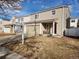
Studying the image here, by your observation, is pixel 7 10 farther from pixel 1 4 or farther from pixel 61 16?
pixel 61 16

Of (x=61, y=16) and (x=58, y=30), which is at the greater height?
(x=61, y=16)

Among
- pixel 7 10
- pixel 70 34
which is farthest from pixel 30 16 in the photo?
pixel 7 10

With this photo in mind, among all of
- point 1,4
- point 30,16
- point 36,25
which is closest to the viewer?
point 1,4

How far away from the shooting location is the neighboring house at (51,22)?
28.7 m

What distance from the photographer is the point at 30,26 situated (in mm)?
37312

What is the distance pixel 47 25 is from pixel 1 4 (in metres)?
23.7

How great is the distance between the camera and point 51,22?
30.5 meters

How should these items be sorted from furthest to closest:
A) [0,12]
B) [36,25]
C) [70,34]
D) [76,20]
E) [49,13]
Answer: [76,20]
[36,25]
[49,13]
[70,34]
[0,12]

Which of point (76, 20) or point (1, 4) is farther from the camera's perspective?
point (76, 20)

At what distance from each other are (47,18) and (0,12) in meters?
22.4

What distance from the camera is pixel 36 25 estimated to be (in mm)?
34312

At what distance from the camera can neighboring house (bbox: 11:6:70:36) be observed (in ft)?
94.0

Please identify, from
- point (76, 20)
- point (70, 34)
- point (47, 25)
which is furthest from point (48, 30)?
point (76, 20)

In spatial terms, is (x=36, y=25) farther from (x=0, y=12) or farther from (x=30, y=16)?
(x=0, y=12)
